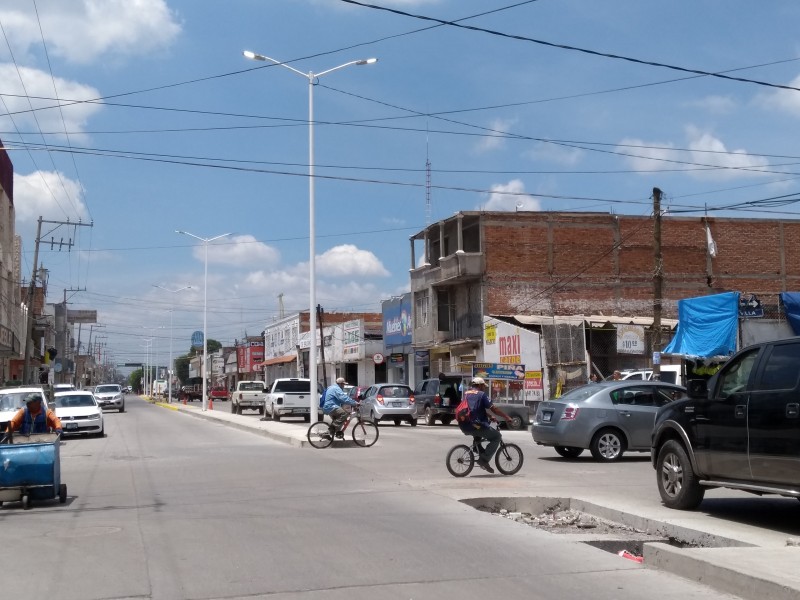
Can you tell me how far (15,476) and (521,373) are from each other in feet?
78.6

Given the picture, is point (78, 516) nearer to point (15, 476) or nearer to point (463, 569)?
point (15, 476)

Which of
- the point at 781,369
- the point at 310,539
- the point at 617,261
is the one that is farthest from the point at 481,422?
the point at 617,261

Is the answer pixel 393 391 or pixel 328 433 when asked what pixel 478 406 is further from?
pixel 393 391

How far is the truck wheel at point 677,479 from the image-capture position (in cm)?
1054

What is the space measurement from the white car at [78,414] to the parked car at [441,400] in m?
12.2

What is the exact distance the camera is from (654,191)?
94.2 feet

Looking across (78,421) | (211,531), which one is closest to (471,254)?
(78,421)

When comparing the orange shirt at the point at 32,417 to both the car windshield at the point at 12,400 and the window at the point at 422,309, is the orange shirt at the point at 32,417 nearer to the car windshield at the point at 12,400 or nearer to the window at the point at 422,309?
the car windshield at the point at 12,400

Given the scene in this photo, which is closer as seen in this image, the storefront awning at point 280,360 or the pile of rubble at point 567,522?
the pile of rubble at point 567,522

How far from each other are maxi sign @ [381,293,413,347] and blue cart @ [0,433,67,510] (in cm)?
4166

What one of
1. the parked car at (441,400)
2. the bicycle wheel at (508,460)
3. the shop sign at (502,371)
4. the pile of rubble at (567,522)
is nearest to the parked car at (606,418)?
the bicycle wheel at (508,460)

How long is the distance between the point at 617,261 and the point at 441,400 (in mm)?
17898

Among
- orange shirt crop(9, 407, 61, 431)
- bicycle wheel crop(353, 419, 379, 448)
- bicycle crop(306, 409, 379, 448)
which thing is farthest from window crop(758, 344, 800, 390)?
bicycle wheel crop(353, 419, 379, 448)

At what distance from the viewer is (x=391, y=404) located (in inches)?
1362
